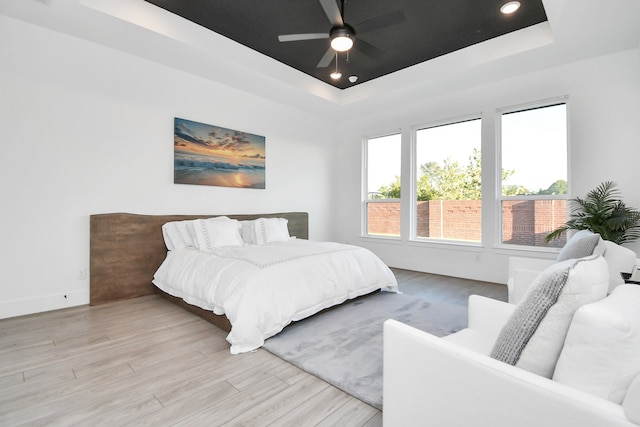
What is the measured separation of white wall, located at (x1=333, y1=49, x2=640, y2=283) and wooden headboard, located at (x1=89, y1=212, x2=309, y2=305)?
11.9ft

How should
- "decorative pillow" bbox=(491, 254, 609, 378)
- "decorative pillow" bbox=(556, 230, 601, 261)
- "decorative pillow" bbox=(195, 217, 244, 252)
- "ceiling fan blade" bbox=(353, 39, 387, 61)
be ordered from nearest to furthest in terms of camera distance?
"decorative pillow" bbox=(491, 254, 609, 378), "decorative pillow" bbox=(556, 230, 601, 261), "decorative pillow" bbox=(195, 217, 244, 252), "ceiling fan blade" bbox=(353, 39, 387, 61)

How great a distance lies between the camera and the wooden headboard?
335 cm

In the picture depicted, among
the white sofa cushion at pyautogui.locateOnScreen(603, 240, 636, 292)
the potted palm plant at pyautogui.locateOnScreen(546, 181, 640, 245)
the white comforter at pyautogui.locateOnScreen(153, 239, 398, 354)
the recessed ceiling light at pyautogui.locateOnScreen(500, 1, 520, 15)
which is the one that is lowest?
the white comforter at pyautogui.locateOnScreen(153, 239, 398, 354)

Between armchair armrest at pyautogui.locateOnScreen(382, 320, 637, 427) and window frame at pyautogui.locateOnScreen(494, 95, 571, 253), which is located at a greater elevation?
window frame at pyautogui.locateOnScreen(494, 95, 571, 253)

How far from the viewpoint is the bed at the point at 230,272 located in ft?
8.11

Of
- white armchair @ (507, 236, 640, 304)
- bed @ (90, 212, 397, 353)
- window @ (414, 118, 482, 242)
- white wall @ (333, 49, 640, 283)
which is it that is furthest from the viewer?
window @ (414, 118, 482, 242)

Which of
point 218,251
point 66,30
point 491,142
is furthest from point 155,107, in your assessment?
point 491,142

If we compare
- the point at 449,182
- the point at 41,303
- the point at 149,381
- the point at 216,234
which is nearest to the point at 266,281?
the point at 149,381

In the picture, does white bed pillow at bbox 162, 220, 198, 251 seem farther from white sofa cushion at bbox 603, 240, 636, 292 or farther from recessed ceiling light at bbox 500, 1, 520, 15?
recessed ceiling light at bbox 500, 1, 520, 15

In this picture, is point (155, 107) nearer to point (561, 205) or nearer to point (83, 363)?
point (83, 363)

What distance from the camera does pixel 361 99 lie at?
5121mm

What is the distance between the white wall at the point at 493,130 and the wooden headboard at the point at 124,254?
3.63 m

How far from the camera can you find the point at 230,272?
2689 millimetres

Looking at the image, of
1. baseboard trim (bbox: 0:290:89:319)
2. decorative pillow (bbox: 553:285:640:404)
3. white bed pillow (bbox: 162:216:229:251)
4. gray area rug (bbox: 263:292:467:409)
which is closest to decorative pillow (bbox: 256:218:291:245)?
white bed pillow (bbox: 162:216:229:251)
